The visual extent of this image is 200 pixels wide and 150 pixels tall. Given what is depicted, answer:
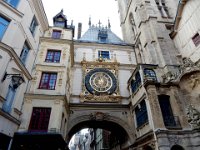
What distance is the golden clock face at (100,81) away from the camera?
738 inches

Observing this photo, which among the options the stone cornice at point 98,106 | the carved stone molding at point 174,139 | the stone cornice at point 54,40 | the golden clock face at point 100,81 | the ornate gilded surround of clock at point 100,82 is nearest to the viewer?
the carved stone molding at point 174,139

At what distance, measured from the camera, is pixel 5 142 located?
10.3 metres

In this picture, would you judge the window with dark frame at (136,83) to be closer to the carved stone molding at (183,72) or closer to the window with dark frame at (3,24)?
the carved stone molding at (183,72)

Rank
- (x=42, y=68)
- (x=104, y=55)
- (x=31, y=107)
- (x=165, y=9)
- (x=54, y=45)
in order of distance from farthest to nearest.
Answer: (x=165, y=9)
(x=104, y=55)
(x=54, y=45)
(x=42, y=68)
(x=31, y=107)

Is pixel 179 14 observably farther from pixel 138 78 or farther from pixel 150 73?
pixel 138 78

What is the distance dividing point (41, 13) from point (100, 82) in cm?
958

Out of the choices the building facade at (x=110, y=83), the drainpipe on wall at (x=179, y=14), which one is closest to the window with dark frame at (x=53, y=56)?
the building facade at (x=110, y=83)

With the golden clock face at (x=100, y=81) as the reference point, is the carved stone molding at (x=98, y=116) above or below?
below

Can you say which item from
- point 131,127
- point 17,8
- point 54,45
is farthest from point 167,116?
point 17,8

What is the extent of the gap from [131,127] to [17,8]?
14.8 metres

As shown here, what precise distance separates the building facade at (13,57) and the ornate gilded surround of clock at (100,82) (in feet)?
22.1

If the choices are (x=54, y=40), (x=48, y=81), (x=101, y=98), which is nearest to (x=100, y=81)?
(x=101, y=98)

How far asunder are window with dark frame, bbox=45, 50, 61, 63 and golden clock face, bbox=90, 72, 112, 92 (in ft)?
16.7

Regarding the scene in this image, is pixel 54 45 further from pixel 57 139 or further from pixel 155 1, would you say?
pixel 155 1
